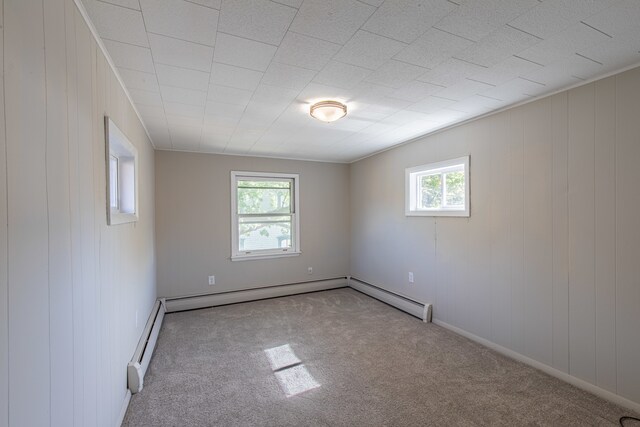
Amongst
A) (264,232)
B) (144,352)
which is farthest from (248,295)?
(144,352)

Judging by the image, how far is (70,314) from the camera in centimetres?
123

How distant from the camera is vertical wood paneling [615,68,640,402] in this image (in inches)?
77.8

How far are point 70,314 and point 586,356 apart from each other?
3281mm

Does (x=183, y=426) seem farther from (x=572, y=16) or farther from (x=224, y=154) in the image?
(x=224, y=154)

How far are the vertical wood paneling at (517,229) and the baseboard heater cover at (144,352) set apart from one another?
3205 millimetres

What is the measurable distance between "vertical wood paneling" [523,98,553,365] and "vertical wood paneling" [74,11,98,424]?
3157mm

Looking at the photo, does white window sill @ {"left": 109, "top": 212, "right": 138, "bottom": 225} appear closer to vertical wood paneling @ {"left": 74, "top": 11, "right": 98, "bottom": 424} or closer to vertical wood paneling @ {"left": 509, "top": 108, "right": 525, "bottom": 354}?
vertical wood paneling @ {"left": 74, "top": 11, "right": 98, "bottom": 424}

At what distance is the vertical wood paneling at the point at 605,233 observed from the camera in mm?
2090

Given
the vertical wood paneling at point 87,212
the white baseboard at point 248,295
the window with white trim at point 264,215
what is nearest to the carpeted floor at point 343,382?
the white baseboard at point 248,295

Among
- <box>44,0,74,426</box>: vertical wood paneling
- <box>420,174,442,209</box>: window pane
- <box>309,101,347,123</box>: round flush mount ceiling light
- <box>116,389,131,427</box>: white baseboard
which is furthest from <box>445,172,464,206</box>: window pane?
<box>116,389,131,427</box>: white baseboard

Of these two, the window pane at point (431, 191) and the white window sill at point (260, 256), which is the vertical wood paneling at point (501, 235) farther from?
the white window sill at point (260, 256)

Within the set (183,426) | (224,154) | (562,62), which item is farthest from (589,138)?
(224,154)

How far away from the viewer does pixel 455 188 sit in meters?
3.40

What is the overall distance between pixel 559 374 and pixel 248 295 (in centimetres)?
374
